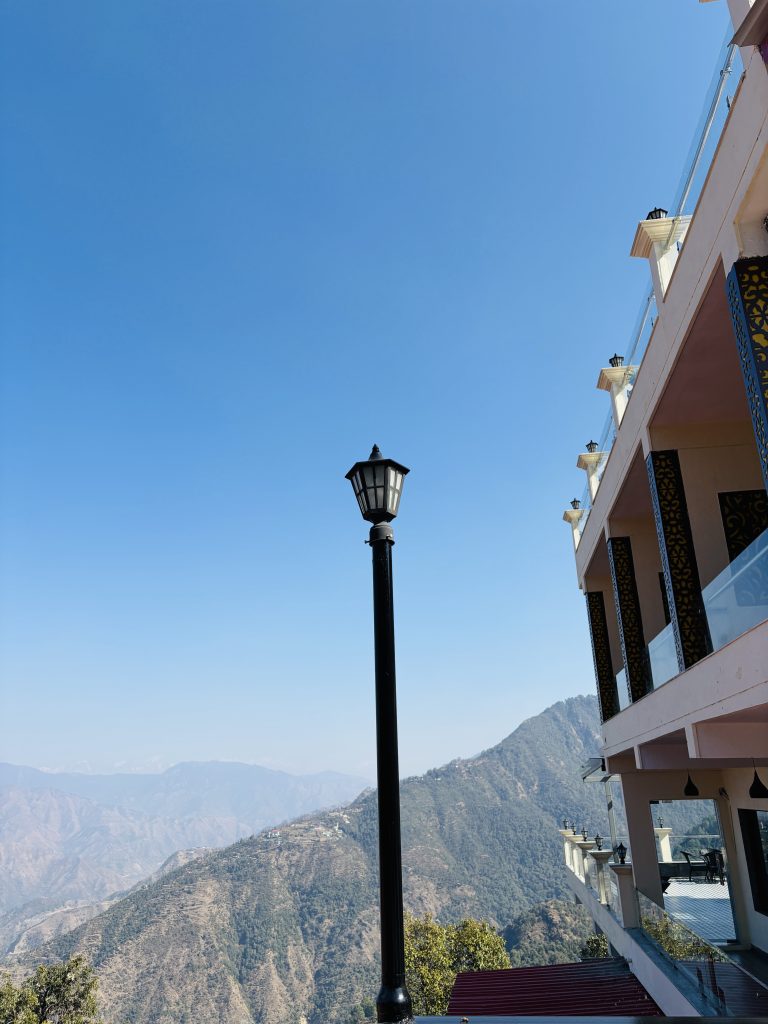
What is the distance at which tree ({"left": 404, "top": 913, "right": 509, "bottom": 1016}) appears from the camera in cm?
2847

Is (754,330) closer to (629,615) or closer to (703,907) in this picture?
(629,615)

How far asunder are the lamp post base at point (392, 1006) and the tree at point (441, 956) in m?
29.5

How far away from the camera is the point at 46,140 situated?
1440 centimetres

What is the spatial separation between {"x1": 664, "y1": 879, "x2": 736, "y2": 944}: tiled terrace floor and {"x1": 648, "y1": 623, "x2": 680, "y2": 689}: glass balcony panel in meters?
5.49

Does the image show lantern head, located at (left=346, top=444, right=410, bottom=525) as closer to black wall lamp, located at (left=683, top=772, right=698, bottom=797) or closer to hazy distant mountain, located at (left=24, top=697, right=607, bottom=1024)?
black wall lamp, located at (left=683, top=772, right=698, bottom=797)

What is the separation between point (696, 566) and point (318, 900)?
92911 mm

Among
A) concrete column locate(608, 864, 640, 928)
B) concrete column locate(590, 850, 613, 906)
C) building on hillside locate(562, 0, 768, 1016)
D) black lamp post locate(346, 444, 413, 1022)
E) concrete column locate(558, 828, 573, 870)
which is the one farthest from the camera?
concrete column locate(558, 828, 573, 870)

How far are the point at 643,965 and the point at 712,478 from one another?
26.4 feet

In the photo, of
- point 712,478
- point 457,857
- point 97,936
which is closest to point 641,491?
point 712,478

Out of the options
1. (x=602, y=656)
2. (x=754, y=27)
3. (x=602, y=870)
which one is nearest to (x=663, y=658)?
(x=754, y=27)

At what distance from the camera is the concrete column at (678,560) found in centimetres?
705

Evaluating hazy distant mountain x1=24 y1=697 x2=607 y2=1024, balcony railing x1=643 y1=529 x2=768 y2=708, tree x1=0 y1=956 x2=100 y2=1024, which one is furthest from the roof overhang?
hazy distant mountain x1=24 y1=697 x2=607 y2=1024

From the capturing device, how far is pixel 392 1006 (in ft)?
10.7

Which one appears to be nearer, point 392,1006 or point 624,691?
point 392,1006
